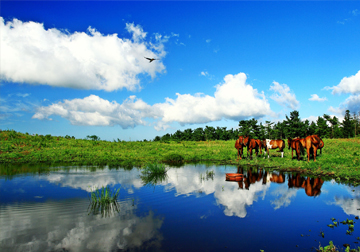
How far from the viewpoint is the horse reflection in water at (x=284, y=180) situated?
1072 centimetres

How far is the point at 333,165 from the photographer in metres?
Result: 14.9

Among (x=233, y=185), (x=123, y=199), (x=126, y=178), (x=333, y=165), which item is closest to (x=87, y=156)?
(x=126, y=178)

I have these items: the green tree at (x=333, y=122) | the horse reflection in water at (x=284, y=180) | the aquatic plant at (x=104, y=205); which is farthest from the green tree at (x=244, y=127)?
the aquatic plant at (x=104, y=205)

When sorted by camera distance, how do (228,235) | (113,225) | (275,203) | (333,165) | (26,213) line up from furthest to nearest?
(333,165), (275,203), (26,213), (113,225), (228,235)

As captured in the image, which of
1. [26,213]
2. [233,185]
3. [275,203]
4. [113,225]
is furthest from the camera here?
[233,185]

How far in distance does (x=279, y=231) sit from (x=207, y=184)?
553 cm

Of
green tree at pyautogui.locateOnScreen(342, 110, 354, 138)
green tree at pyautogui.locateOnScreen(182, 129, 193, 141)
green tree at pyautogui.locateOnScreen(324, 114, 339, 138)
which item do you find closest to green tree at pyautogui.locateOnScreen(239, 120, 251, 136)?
green tree at pyautogui.locateOnScreen(182, 129, 193, 141)

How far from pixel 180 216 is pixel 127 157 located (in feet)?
49.7

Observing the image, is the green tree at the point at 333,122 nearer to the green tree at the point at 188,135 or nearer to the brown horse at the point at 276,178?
the green tree at the point at 188,135

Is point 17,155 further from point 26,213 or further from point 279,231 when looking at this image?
point 279,231

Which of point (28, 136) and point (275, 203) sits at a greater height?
point (28, 136)

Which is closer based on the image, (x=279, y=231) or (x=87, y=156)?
(x=279, y=231)

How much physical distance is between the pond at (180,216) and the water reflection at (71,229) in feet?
0.08

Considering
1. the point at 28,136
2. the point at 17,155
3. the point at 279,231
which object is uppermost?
the point at 28,136
